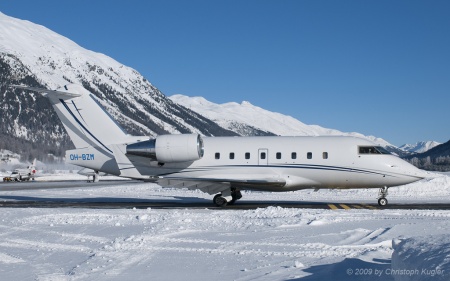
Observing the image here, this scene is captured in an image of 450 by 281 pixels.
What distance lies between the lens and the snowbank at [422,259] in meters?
6.16

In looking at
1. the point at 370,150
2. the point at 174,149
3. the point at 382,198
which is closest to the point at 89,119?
the point at 174,149

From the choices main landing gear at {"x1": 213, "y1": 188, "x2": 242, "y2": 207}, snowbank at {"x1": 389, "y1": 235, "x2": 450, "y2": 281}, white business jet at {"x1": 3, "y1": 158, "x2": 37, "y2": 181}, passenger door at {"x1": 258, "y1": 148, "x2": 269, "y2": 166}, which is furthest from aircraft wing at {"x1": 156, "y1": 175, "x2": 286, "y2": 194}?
white business jet at {"x1": 3, "y1": 158, "x2": 37, "y2": 181}

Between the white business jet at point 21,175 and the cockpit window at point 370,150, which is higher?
the white business jet at point 21,175

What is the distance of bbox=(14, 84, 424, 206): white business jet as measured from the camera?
934 inches

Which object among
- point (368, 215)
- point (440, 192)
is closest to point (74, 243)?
point (368, 215)

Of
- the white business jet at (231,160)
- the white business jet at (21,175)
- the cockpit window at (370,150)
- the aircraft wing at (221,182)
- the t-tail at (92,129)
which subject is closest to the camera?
the aircraft wing at (221,182)

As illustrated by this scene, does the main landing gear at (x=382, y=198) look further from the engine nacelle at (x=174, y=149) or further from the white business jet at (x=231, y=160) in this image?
the engine nacelle at (x=174, y=149)

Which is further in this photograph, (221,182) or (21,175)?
(21,175)

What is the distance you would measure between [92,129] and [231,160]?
6990 millimetres

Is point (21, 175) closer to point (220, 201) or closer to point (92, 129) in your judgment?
point (92, 129)

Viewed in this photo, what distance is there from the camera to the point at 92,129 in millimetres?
25562

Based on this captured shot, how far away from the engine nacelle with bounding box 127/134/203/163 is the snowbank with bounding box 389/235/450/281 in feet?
54.6

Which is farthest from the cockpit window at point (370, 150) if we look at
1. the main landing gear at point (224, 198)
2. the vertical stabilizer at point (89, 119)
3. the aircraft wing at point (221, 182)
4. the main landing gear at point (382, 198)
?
the vertical stabilizer at point (89, 119)

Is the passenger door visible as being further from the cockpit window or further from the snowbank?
the snowbank
